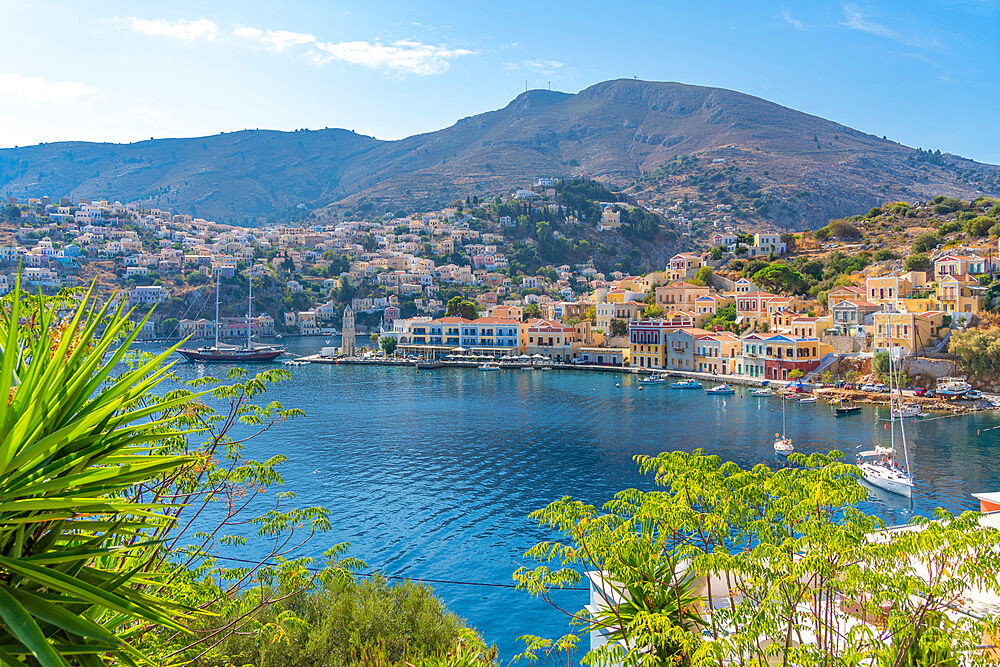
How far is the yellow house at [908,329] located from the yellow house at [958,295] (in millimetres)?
1221

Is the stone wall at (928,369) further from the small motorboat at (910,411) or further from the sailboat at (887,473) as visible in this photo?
the sailboat at (887,473)

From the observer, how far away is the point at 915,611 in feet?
16.2

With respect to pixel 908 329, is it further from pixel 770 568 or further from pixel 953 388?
pixel 770 568

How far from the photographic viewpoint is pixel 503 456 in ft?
88.5

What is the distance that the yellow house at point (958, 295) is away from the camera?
41.6 metres

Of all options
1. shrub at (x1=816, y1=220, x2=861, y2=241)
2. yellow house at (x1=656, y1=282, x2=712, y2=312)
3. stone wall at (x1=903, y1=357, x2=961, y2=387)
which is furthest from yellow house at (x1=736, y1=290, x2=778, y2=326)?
shrub at (x1=816, y1=220, x2=861, y2=241)

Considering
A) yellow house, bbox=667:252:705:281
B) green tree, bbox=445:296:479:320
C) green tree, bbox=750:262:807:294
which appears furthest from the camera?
green tree, bbox=445:296:479:320

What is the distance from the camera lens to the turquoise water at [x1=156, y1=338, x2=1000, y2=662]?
16.7 metres

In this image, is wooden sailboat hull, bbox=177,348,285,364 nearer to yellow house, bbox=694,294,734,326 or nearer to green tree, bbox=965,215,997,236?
yellow house, bbox=694,294,734,326

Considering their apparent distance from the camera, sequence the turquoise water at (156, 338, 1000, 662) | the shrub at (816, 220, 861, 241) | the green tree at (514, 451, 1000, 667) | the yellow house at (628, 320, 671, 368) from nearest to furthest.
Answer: the green tree at (514, 451, 1000, 667) → the turquoise water at (156, 338, 1000, 662) → the yellow house at (628, 320, 671, 368) → the shrub at (816, 220, 861, 241)

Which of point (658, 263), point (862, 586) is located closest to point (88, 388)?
point (862, 586)

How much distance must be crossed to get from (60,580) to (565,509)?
162 inches

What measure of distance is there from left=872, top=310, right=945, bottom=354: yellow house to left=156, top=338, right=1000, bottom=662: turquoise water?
7.99m

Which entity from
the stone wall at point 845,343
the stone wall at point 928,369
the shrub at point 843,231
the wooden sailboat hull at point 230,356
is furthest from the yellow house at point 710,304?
the wooden sailboat hull at point 230,356
